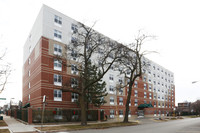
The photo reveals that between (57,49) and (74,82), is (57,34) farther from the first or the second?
(74,82)

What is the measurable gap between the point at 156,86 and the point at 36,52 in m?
51.7

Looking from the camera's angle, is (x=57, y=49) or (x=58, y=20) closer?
(x=57, y=49)

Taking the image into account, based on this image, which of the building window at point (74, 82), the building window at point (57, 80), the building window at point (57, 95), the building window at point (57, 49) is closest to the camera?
the building window at point (57, 95)

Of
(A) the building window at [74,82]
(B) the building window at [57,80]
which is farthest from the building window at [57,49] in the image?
(A) the building window at [74,82]

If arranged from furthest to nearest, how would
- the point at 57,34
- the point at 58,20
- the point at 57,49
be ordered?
1. the point at 58,20
2. the point at 57,34
3. the point at 57,49

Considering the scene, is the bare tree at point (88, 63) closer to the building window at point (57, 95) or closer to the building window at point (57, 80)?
the building window at point (57, 80)

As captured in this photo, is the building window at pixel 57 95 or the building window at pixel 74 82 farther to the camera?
the building window at pixel 74 82

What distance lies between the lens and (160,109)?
247 ft

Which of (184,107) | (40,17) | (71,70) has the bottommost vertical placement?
(184,107)

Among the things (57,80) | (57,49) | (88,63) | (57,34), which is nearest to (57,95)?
(57,80)

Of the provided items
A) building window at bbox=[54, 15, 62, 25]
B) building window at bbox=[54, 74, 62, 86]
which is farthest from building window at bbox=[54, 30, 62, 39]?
building window at bbox=[54, 74, 62, 86]

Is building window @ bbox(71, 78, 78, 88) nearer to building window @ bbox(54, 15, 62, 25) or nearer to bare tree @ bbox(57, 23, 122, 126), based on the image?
bare tree @ bbox(57, 23, 122, 126)

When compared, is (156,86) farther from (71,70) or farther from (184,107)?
(184,107)

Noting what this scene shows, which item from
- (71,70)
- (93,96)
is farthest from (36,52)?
(93,96)
